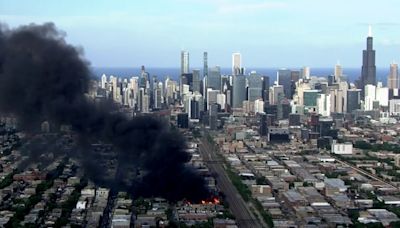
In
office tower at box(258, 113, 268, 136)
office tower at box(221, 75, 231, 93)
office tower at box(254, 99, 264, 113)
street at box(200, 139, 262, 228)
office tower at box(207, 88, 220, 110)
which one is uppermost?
office tower at box(221, 75, 231, 93)

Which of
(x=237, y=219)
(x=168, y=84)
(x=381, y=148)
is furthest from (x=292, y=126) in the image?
(x=237, y=219)

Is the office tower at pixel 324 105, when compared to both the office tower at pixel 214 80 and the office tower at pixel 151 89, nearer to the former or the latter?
A: the office tower at pixel 214 80

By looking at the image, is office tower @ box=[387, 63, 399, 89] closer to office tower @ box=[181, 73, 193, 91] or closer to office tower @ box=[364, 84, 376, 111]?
office tower @ box=[364, 84, 376, 111]

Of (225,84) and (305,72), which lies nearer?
(225,84)

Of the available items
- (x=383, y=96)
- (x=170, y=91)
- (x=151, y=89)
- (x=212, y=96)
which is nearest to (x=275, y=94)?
(x=212, y=96)

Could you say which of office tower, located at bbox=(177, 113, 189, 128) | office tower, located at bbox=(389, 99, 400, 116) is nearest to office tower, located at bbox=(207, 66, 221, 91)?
office tower, located at bbox=(389, 99, 400, 116)

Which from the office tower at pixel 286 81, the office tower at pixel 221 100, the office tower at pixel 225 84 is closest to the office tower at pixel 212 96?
the office tower at pixel 221 100

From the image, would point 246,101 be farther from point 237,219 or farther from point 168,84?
point 237,219

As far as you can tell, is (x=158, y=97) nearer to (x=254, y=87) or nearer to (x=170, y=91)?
→ (x=170, y=91)
